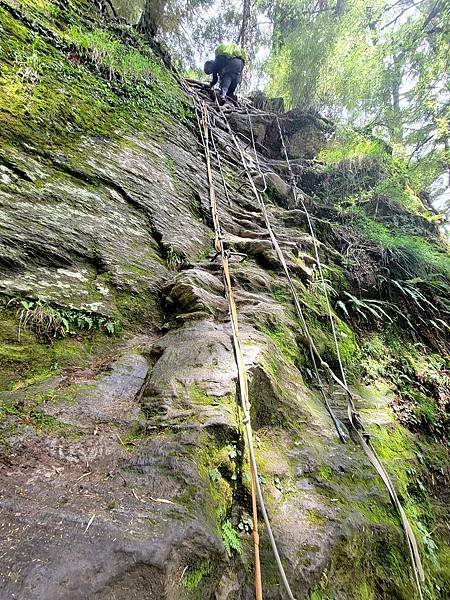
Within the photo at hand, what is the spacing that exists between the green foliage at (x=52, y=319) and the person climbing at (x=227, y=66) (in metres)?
8.89

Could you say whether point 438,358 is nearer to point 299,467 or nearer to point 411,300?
point 411,300

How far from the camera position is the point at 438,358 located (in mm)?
4738

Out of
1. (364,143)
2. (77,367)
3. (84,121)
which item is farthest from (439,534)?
(364,143)

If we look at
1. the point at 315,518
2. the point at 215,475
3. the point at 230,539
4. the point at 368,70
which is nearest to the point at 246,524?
the point at 230,539

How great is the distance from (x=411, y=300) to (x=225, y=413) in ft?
14.8

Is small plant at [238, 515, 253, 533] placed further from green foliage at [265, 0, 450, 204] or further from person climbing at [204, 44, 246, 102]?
person climbing at [204, 44, 246, 102]

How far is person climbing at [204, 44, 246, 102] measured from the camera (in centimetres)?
949

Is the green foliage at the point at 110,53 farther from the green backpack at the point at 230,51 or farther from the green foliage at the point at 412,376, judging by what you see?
the green foliage at the point at 412,376

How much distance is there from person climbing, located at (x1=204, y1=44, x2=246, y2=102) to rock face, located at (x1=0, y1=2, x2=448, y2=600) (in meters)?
6.21

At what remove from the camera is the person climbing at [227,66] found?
9.49 metres

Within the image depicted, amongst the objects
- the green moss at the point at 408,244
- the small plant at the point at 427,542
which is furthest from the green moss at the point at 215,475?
the green moss at the point at 408,244

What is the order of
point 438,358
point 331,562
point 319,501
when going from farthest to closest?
1. point 438,358
2. point 319,501
3. point 331,562

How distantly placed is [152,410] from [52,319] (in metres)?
0.95

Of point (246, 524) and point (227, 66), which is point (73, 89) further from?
point (227, 66)
